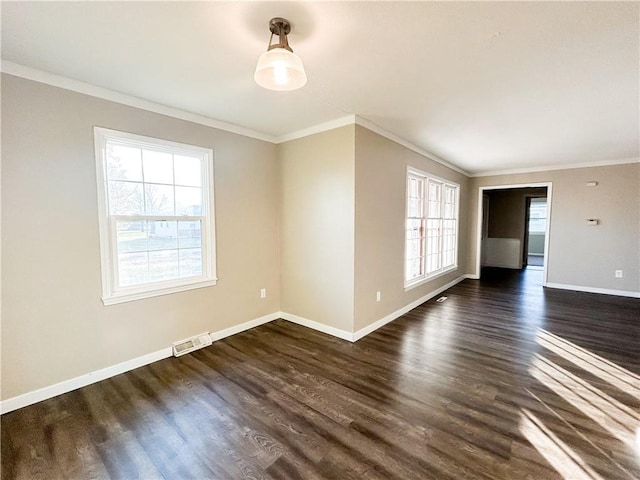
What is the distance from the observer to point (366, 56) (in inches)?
77.3

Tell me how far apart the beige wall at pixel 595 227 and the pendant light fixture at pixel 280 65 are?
20.5ft

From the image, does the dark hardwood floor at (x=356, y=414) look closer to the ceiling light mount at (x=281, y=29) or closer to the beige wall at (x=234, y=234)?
the beige wall at (x=234, y=234)

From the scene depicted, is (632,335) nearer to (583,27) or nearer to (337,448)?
(583,27)

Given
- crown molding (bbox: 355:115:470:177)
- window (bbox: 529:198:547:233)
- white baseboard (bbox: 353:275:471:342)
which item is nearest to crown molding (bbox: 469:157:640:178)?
crown molding (bbox: 355:115:470:177)

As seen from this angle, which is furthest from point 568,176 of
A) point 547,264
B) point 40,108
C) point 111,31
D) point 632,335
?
point 40,108

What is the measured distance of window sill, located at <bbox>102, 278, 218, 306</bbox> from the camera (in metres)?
2.55

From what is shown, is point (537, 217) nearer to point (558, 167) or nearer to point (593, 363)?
point (558, 167)

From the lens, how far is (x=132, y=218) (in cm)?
267

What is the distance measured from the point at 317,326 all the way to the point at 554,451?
2401 millimetres

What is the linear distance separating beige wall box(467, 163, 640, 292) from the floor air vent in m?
6.57

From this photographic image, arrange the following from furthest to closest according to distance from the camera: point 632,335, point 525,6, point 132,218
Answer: point 632,335, point 132,218, point 525,6

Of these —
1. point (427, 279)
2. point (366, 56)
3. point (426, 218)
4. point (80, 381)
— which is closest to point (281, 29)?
point (366, 56)

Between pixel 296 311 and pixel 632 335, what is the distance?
4.08m

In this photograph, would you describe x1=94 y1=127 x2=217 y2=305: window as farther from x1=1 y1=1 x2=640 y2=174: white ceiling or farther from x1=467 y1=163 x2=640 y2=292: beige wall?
x1=467 y1=163 x2=640 y2=292: beige wall
